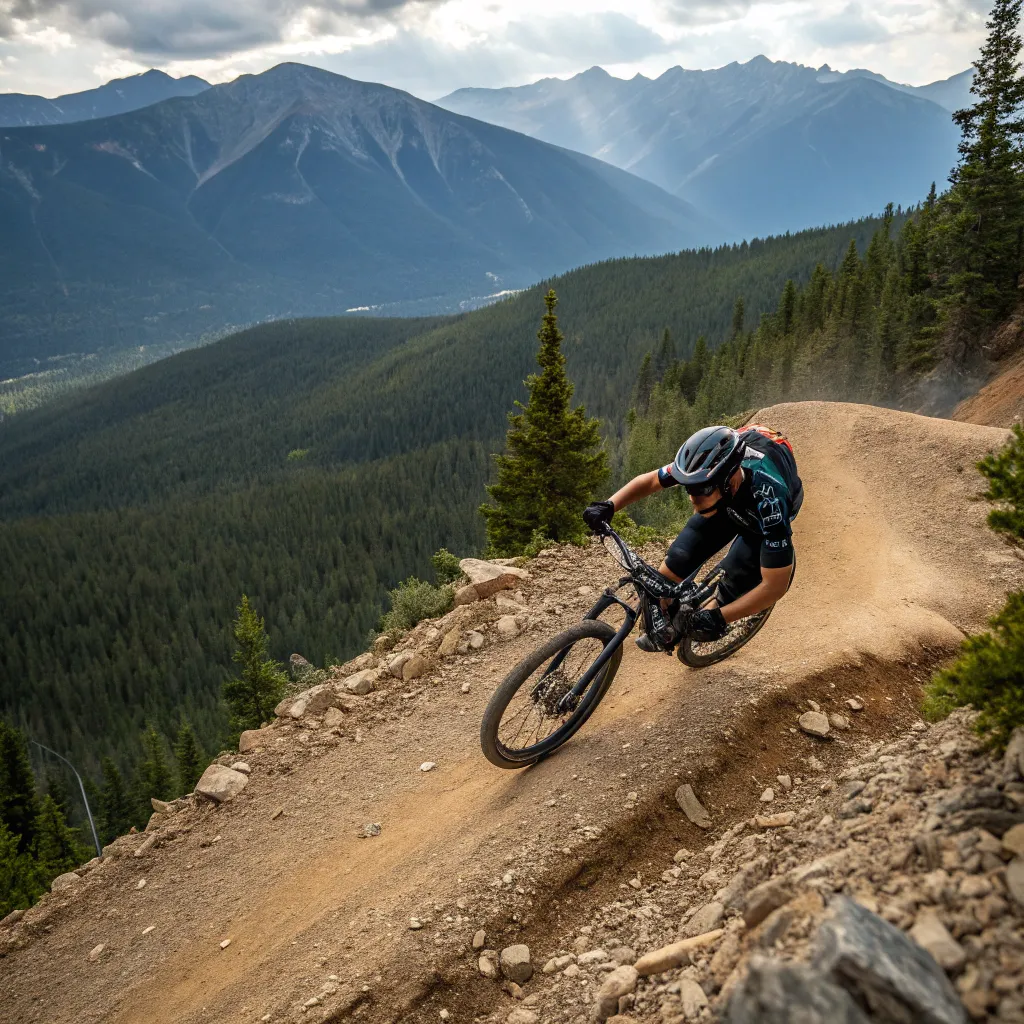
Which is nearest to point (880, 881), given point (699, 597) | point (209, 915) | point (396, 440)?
point (699, 597)

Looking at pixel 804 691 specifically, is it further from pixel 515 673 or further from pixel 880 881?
pixel 880 881

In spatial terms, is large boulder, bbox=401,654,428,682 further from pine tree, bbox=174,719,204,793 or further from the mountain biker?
pine tree, bbox=174,719,204,793

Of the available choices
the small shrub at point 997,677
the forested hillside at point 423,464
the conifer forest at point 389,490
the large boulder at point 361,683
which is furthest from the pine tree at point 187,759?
the small shrub at point 997,677

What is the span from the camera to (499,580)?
42.8 feet

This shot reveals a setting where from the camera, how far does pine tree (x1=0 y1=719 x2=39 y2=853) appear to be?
4119cm

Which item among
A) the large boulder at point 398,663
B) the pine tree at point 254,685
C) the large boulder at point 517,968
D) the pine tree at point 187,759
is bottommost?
the pine tree at point 187,759

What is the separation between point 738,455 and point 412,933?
5.46 meters

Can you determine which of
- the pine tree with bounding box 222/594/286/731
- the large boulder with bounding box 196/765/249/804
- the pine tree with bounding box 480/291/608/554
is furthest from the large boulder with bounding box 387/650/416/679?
the pine tree with bounding box 222/594/286/731

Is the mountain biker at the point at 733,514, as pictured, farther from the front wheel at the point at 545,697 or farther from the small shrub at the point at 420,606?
the small shrub at the point at 420,606

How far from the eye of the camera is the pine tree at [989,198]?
33.5m

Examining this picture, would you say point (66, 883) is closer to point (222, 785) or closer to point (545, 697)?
point (222, 785)

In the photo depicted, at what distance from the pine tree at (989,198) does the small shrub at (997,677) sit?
3942 cm

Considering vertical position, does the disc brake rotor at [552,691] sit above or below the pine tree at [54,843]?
above

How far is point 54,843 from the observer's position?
42.6 m
